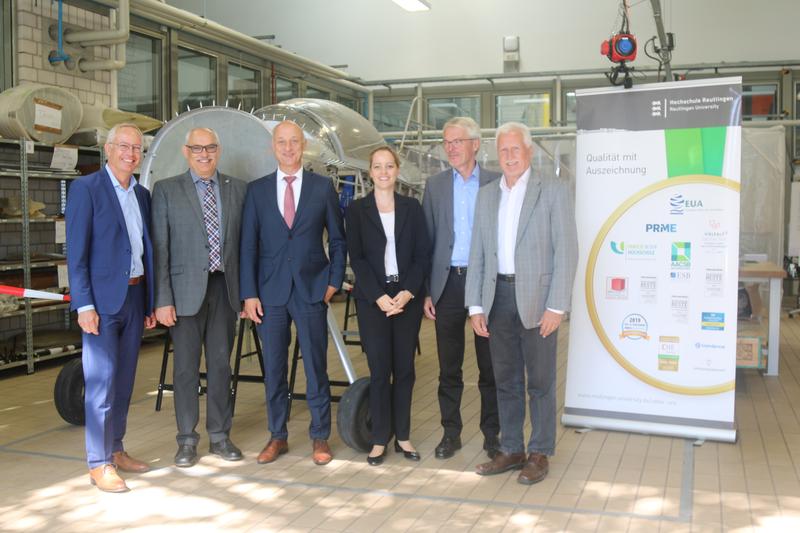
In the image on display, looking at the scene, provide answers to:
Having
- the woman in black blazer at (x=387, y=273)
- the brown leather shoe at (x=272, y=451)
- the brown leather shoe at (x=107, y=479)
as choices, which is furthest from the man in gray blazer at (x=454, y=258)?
the brown leather shoe at (x=107, y=479)

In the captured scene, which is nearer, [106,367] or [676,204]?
[106,367]

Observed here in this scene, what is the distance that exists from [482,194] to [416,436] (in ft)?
5.19

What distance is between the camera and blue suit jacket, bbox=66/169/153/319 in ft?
12.3

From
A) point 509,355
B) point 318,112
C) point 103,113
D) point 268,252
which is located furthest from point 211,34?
point 509,355

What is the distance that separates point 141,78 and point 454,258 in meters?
6.24

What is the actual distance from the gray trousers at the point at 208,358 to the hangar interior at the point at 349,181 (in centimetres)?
24

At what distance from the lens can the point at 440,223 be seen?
4.23m

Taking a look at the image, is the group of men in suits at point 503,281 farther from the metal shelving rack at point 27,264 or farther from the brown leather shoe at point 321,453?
the metal shelving rack at point 27,264

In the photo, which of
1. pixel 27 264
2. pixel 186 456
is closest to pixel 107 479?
pixel 186 456

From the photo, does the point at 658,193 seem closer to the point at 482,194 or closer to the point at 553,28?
the point at 482,194

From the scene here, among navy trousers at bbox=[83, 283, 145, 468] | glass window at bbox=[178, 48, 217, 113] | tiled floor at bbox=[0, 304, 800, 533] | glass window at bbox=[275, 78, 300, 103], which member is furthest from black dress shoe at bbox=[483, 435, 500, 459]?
glass window at bbox=[275, 78, 300, 103]

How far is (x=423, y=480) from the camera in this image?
3.98m

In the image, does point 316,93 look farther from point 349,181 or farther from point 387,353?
point 387,353

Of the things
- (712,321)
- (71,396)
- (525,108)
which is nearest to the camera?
(712,321)
